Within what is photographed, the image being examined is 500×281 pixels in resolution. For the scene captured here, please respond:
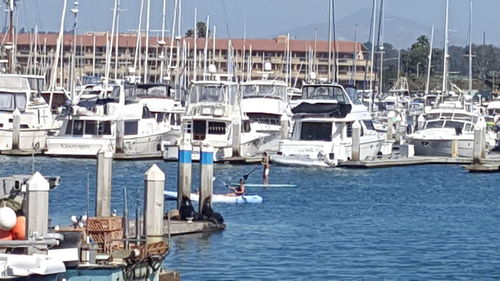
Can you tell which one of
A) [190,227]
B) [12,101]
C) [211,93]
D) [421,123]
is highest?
[211,93]

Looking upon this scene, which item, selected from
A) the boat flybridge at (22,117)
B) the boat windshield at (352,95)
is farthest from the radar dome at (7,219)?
the boat windshield at (352,95)

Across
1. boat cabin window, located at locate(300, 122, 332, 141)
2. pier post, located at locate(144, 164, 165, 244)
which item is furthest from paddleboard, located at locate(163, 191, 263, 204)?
pier post, located at locate(144, 164, 165, 244)

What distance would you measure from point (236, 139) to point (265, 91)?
10.2m

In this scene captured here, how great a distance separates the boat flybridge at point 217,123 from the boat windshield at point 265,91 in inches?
251

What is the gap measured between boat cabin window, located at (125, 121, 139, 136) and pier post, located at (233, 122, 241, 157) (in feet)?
16.7

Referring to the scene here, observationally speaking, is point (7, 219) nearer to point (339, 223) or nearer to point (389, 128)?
point (339, 223)

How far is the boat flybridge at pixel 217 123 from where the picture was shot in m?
59.6

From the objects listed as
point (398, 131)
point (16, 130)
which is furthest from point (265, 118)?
point (398, 131)

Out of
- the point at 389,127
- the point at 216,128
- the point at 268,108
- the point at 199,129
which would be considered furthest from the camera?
the point at 389,127

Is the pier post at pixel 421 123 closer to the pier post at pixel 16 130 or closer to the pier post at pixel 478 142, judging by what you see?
the pier post at pixel 478 142

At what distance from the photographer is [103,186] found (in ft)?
109

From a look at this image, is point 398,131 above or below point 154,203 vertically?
above

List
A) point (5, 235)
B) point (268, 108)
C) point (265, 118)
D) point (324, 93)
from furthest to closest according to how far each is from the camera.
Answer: point (268, 108)
point (265, 118)
point (324, 93)
point (5, 235)

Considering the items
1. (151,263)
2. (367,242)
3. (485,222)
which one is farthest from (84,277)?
(485,222)
